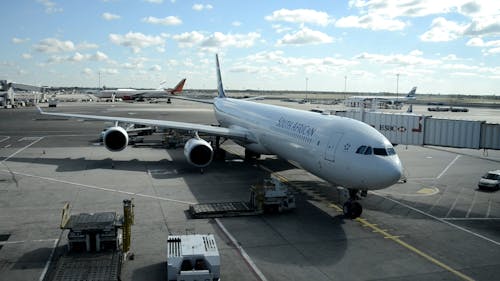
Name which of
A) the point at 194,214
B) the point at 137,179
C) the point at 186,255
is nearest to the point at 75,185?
the point at 137,179

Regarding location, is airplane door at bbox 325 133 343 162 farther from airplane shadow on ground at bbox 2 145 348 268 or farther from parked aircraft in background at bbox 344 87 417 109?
parked aircraft in background at bbox 344 87 417 109

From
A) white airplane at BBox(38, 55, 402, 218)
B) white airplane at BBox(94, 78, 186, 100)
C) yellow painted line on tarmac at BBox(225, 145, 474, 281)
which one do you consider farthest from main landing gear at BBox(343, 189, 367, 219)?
white airplane at BBox(94, 78, 186, 100)

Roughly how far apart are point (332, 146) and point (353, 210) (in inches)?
102

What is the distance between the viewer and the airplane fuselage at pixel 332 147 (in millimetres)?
15422

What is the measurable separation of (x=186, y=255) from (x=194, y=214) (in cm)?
581

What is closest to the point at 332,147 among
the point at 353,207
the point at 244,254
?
the point at 353,207

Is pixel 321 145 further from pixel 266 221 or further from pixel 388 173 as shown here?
pixel 266 221

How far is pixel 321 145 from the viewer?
17922 millimetres

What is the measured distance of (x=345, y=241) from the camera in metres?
14.8

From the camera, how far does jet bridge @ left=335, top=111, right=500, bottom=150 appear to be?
2573cm

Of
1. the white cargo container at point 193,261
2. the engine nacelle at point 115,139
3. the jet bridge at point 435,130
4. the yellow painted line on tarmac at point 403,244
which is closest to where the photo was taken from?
the white cargo container at point 193,261

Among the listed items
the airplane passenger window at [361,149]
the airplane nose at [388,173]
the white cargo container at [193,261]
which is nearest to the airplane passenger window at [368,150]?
the airplane passenger window at [361,149]

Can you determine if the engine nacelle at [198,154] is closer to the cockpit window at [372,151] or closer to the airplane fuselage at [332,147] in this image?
the airplane fuselage at [332,147]

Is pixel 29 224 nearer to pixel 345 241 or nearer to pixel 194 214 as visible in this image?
pixel 194 214
